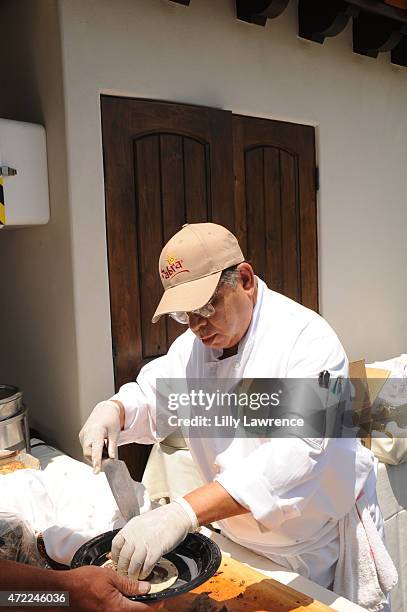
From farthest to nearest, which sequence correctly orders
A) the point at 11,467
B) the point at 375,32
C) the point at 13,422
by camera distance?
the point at 375,32, the point at 13,422, the point at 11,467

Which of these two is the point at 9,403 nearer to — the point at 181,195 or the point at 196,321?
the point at 196,321

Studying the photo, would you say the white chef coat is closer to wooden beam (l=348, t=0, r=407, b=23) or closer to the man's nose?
the man's nose

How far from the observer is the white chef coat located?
5.26 ft

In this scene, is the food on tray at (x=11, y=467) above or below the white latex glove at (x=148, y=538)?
below

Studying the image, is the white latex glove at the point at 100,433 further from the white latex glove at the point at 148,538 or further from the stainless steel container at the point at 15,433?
the stainless steel container at the point at 15,433

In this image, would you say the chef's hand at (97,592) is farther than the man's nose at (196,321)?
No

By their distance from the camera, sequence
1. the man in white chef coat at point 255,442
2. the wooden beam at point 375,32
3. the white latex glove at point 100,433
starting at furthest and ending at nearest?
the wooden beam at point 375,32 → the white latex glove at point 100,433 → the man in white chef coat at point 255,442

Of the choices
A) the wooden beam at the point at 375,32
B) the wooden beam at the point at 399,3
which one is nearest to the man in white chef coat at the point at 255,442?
the wooden beam at the point at 399,3

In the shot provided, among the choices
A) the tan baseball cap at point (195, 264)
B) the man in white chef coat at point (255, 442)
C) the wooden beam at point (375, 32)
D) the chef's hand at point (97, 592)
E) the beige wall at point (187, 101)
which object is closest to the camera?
the chef's hand at point (97, 592)

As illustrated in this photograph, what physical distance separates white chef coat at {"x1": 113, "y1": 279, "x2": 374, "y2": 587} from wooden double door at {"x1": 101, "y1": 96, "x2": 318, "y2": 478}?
1214 mm

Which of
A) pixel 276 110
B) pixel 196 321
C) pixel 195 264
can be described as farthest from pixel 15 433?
pixel 276 110

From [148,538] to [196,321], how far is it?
676 mm

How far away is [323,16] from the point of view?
12.5ft

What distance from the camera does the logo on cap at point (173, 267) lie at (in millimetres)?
1784
